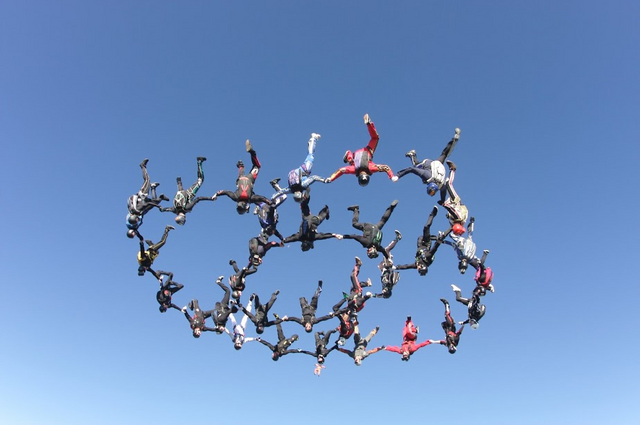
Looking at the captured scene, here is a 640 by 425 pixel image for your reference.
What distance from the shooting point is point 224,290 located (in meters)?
17.0

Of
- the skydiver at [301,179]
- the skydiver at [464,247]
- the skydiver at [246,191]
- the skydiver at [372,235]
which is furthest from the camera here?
the skydiver at [464,247]

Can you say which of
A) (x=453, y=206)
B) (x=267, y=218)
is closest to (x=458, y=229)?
A: (x=453, y=206)

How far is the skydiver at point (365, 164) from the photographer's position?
1227cm

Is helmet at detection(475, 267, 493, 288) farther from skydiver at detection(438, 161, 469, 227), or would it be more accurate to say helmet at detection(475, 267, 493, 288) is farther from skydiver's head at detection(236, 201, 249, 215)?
skydiver's head at detection(236, 201, 249, 215)

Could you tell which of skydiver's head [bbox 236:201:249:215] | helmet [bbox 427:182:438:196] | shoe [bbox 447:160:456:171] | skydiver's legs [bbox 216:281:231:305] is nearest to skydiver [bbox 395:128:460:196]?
helmet [bbox 427:182:438:196]

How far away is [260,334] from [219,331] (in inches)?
52.2

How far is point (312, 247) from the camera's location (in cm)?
1402

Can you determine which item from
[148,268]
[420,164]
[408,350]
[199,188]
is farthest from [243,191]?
[408,350]

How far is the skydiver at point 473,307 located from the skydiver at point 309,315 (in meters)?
4.22

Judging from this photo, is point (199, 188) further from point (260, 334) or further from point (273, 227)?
point (260, 334)

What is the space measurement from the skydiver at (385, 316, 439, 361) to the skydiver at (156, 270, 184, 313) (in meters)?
7.19

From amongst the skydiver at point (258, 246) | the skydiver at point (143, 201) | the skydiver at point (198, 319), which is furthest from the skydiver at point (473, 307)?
the skydiver at point (143, 201)

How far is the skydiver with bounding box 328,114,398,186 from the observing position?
12273mm

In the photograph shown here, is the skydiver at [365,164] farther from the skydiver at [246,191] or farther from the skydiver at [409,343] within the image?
the skydiver at [409,343]
